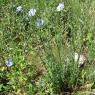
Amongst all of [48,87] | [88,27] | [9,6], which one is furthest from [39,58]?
[9,6]

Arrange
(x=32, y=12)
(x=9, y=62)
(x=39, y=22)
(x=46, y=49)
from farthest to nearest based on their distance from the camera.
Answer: (x=32, y=12)
(x=39, y=22)
(x=9, y=62)
(x=46, y=49)

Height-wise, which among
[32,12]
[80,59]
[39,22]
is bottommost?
[80,59]

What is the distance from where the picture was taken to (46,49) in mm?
2844

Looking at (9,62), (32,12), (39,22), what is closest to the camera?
(9,62)

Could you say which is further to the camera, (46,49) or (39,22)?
(39,22)

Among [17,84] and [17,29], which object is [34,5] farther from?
[17,84]

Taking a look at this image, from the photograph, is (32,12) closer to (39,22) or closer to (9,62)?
(39,22)

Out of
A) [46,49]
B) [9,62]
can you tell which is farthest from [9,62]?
[46,49]

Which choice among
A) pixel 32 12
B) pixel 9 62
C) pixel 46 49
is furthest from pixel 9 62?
pixel 32 12

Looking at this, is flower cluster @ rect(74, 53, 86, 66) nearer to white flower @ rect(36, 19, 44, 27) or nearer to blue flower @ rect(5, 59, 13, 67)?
white flower @ rect(36, 19, 44, 27)

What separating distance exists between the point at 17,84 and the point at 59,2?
1.16 m

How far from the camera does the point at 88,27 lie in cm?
317

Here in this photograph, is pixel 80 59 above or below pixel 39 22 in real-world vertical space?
below

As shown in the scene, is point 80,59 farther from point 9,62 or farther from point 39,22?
point 9,62
